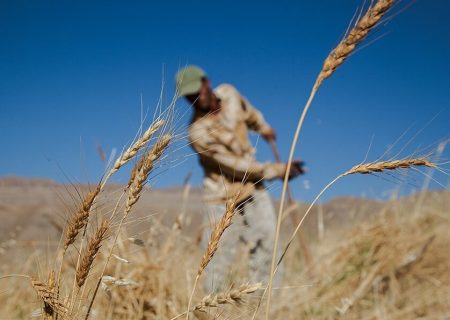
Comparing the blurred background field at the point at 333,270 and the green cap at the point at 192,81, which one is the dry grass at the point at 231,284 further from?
the green cap at the point at 192,81

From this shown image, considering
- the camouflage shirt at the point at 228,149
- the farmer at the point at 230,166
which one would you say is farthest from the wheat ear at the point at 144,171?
the farmer at the point at 230,166

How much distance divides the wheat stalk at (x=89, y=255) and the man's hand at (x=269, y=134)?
3486mm

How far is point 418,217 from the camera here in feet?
12.9

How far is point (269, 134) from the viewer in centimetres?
434

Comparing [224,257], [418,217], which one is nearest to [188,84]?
[224,257]

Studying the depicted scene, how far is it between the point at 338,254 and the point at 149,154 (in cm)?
306

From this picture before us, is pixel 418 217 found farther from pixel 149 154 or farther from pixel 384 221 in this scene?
pixel 149 154

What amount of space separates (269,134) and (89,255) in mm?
3585

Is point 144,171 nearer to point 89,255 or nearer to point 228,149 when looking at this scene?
point 89,255

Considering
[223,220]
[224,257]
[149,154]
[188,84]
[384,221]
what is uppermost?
[188,84]

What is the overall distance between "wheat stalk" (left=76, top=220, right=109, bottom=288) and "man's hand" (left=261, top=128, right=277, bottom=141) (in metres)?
3.49

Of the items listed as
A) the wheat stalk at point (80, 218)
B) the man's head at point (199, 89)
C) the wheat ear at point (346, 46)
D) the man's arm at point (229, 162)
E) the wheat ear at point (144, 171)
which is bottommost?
the wheat stalk at point (80, 218)

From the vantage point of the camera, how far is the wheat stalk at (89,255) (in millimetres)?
850

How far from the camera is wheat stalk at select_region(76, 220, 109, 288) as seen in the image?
0.85 m
